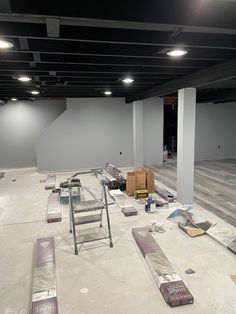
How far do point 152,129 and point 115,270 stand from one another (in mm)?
5909

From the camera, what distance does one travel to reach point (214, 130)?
880cm

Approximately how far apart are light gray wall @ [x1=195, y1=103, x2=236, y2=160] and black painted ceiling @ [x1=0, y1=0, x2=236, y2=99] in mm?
5396

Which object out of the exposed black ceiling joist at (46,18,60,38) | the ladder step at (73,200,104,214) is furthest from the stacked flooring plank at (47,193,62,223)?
the exposed black ceiling joist at (46,18,60,38)

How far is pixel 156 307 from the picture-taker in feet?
6.93

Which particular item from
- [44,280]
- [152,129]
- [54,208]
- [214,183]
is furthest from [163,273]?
[152,129]

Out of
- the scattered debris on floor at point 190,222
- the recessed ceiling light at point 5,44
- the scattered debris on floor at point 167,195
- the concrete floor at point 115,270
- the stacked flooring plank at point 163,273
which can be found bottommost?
the concrete floor at point 115,270

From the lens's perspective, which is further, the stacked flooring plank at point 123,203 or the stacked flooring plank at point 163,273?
the stacked flooring plank at point 123,203

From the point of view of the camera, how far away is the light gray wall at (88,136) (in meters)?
7.51

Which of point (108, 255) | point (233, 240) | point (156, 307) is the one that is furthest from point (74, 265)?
point (233, 240)

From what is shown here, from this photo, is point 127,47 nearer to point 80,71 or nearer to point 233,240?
point 80,71

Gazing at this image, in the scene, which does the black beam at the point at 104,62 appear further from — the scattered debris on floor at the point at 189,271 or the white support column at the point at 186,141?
the scattered debris on floor at the point at 189,271

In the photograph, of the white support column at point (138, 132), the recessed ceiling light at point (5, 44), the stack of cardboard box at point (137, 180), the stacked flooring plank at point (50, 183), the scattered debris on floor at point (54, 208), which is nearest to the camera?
the recessed ceiling light at point (5, 44)

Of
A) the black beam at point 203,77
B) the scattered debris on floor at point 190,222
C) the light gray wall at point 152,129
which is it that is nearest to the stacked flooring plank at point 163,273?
the scattered debris on floor at point 190,222

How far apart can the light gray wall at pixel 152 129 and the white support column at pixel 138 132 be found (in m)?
0.65
